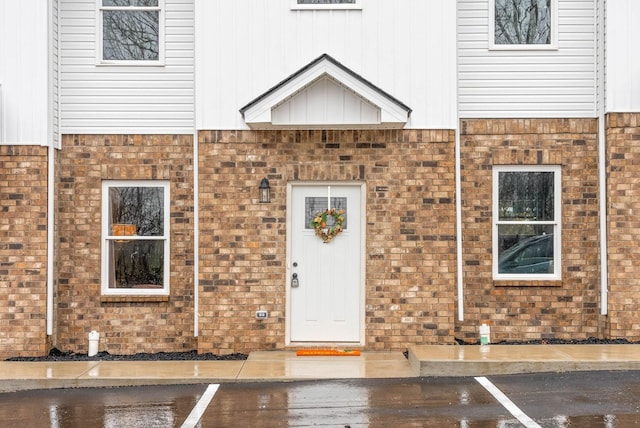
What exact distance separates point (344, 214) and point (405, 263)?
1145mm

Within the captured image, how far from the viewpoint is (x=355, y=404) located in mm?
8609

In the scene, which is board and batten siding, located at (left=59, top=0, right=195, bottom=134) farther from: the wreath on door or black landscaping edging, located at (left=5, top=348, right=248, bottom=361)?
black landscaping edging, located at (left=5, top=348, right=248, bottom=361)

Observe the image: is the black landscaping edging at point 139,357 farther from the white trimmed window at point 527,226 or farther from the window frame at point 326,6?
Result: the window frame at point 326,6

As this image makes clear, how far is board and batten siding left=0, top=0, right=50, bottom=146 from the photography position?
11.7m

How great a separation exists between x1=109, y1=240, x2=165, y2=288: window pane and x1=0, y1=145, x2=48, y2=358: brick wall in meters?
1.05

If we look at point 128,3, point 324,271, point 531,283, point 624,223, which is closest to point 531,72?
point 624,223

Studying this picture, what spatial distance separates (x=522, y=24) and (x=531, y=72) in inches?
30.7

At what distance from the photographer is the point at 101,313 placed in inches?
478

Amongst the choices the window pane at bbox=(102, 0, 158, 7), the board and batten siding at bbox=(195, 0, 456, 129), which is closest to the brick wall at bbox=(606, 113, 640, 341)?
the board and batten siding at bbox=(195, 0, 456, 129)

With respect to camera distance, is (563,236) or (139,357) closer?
(139,357)

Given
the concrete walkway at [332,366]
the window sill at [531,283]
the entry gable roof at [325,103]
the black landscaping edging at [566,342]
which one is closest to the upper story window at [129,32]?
the entry gable roof at [325,103]

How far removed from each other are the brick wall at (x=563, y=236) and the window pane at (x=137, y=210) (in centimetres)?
464

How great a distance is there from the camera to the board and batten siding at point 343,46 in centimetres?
1161

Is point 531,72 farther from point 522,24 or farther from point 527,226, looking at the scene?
point 527,226
